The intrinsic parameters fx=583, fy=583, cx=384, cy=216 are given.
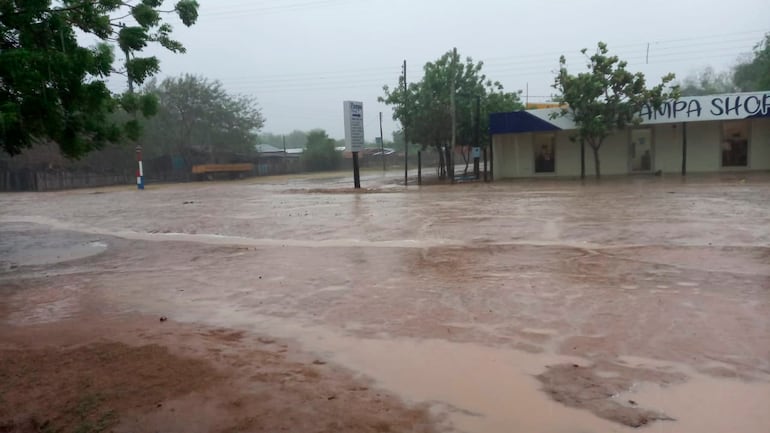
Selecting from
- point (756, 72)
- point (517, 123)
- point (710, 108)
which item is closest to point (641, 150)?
point (710, 108)

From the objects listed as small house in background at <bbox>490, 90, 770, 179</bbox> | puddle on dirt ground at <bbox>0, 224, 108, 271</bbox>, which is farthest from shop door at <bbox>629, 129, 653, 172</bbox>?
puddle on dirt ground at <bbox>0, 224, 108, 271</bbox>

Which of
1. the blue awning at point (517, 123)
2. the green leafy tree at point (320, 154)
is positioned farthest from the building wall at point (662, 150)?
the green leafy tree at point (320, 154)

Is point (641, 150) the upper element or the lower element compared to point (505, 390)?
upper

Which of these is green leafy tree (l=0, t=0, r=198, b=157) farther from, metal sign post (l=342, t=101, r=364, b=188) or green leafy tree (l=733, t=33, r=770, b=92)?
green leafy tree (l=733, t=33, r=770, b=92)

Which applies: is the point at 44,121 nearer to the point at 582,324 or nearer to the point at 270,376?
the point at 270,376

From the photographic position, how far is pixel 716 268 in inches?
296

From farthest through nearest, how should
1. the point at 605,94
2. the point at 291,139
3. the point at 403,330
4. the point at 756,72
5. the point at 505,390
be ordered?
the point at 291,139 < the point at 756,72 < the point at 605,94 < the point at 403,330 < the point at 505,390

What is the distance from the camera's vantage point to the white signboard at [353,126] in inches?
1093

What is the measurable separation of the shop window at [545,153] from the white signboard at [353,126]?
361 inches

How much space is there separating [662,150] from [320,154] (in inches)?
1531

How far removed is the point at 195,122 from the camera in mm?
49969

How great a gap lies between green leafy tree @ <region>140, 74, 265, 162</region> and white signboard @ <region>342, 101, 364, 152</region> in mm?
24939

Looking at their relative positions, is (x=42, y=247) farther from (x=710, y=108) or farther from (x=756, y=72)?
(x=756, y=72)

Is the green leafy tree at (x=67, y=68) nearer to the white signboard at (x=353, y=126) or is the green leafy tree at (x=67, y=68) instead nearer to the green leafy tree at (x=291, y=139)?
the white signboard at (x=353, y=126)
